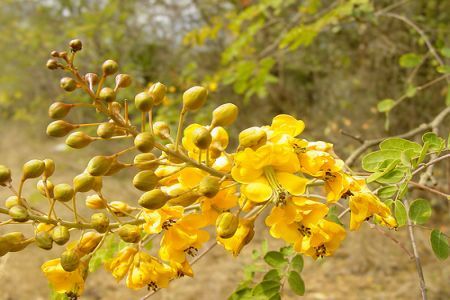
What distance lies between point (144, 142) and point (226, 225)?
318 millimetres

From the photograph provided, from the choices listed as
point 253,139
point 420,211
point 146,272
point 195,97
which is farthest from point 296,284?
point 195,97

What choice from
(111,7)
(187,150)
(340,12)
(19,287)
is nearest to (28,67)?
(111,7)

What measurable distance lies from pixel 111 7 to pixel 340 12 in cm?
388

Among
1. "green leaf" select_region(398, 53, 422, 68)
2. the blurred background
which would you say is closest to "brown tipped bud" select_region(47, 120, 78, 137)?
the blurred background

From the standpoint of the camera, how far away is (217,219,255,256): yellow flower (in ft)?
4.43

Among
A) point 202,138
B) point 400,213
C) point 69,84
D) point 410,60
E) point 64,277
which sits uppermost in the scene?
point 69,84

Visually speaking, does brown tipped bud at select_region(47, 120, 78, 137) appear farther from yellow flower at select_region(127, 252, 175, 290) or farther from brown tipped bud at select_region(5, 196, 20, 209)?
yellow flower at select_region(127, 252, 175, 290)

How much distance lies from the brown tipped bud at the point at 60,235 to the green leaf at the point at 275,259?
92 cm

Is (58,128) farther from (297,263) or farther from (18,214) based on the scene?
(297,263)

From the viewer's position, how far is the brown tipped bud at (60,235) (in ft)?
4.04

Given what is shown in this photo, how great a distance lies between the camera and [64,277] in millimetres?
1384

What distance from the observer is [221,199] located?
1353mm

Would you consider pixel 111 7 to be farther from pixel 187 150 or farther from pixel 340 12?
pixel 187 150

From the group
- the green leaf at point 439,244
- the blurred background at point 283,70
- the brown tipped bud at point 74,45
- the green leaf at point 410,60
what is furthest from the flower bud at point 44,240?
the green leaf at point 410,60
